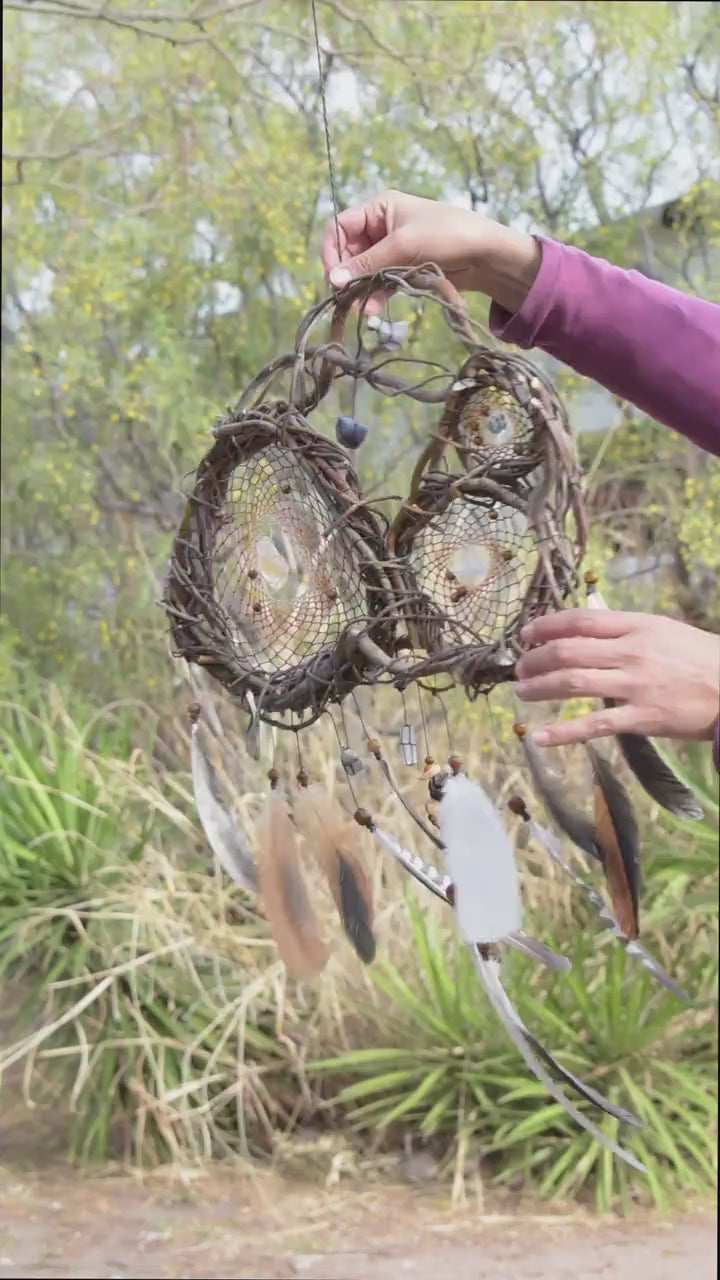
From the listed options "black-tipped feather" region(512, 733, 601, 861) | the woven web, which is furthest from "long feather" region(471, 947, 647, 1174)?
the woven web

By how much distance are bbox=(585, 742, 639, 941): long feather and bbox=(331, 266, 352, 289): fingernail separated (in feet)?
0.91

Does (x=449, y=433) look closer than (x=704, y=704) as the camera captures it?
No

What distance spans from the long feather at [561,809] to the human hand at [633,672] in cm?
16

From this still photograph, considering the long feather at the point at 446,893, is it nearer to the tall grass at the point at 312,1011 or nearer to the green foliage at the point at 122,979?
the tall grass at the point at 312,1011

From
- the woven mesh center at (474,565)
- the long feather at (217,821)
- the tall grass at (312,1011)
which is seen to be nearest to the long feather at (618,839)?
the woven mesh center at (474,565)

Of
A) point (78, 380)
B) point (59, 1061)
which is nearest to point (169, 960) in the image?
point (59, 1061)

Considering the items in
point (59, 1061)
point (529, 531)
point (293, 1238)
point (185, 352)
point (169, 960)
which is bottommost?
point (293, 1238)

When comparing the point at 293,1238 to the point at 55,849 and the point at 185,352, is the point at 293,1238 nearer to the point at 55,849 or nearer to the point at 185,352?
the point at 55,849

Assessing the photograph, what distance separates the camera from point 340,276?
2.08ft

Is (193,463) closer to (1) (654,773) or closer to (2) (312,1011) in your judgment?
(2) (312,1011)

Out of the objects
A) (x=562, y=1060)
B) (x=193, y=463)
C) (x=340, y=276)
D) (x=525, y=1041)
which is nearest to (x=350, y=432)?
(x=340, y=276)

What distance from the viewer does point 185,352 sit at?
256 centimetres

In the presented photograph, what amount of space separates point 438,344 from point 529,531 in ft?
6.87

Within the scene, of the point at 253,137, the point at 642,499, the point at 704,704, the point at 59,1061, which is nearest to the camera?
the point at 704,704
